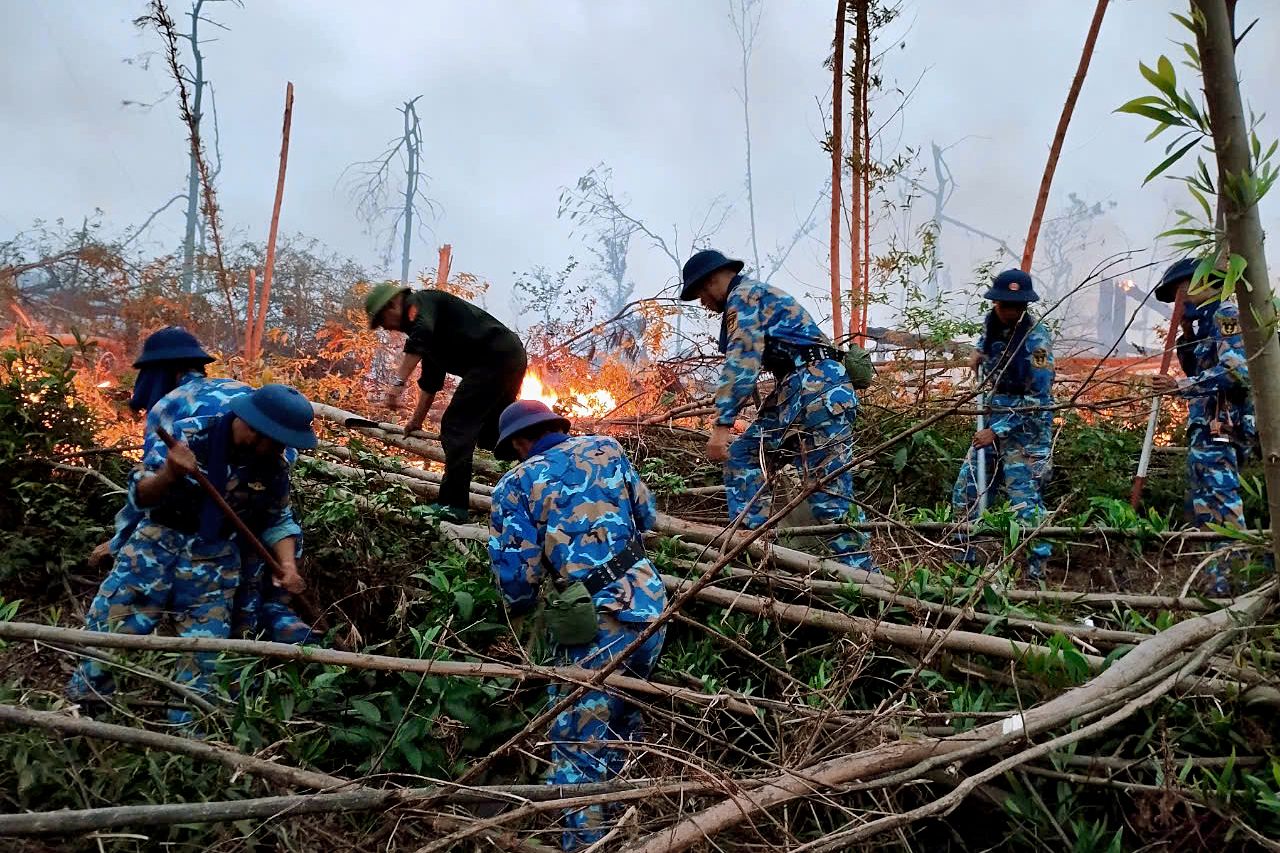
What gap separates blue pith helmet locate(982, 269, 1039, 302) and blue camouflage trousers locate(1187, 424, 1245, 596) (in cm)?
130

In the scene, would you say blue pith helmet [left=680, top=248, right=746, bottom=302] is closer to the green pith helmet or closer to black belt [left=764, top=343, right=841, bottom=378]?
black belt [left=764, top=343, right=841, bottom=378]

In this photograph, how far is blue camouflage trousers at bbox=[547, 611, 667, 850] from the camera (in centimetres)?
309

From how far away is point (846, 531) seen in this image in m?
4.82

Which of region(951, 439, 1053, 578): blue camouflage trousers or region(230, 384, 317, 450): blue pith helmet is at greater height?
region(230, 384, 317, 450): blue pith helmet

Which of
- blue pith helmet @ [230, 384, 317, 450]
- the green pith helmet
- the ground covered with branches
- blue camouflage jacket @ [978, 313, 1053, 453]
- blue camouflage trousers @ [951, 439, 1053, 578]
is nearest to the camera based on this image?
the ground covered with branches

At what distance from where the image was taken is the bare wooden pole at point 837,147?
28.0ft

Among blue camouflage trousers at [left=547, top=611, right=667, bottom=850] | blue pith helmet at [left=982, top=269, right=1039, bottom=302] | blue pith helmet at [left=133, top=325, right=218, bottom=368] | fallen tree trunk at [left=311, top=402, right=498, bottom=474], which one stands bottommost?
blue camouflage trousers at [left=547, top=611, right=667, bottom=850]

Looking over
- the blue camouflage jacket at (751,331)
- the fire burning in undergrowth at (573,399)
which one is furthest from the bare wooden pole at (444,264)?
the blue camouflage jacket at (751,331)

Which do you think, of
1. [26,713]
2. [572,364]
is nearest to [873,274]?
[572,364]

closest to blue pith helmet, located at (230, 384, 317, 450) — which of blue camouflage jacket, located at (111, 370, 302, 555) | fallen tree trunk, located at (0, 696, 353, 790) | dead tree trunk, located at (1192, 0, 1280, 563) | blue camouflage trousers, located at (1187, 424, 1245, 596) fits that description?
blue camouflage jacket, located at (111, 370, 302, 555)

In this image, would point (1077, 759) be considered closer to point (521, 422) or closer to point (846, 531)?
point (846, 531)

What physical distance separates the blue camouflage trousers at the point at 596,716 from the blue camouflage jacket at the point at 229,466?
1.64 metres

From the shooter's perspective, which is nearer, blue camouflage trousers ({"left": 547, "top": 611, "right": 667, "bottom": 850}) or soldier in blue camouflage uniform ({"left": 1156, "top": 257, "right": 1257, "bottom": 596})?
blue camouflage trousers ({"left": 547, "top": 611, "right": 667, "bottom": 850})

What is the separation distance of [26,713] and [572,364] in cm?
696
